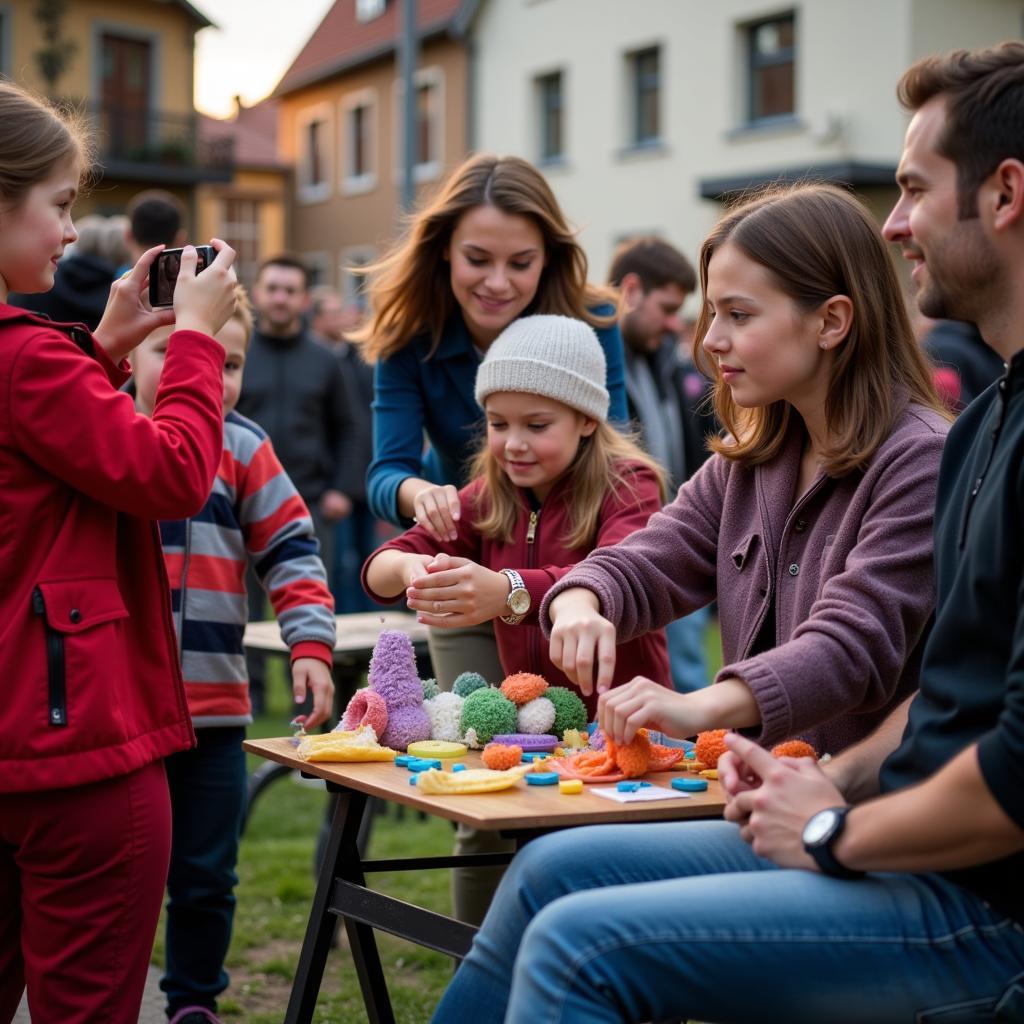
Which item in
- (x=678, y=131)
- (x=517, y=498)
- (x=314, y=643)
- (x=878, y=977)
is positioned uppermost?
(x=678, y=131)

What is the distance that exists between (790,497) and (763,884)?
2.92 feet

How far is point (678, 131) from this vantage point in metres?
21.0

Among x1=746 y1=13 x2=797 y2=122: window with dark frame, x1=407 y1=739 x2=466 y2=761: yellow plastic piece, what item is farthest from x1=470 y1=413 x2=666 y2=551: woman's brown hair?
x1=746 y1=13 x2=797 y2=122: window with dark frame

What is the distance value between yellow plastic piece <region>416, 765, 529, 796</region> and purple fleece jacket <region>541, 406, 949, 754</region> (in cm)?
40

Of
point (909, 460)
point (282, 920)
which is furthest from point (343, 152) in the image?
point (909, 460)

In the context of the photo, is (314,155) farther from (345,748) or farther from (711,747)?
(711,747)

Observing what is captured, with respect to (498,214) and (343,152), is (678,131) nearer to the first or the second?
(343,152)

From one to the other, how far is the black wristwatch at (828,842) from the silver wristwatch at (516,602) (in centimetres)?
107

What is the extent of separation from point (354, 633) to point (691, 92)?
17.2 meters

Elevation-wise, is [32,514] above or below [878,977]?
above

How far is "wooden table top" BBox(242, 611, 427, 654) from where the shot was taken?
14.6 feet

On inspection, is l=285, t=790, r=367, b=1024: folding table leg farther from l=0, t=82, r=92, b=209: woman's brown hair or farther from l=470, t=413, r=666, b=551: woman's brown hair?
l=0, t=82, r=92, b=209: woman's brown hair

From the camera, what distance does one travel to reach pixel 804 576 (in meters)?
2.62

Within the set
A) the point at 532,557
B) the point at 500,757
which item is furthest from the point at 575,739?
the point at 532,557
